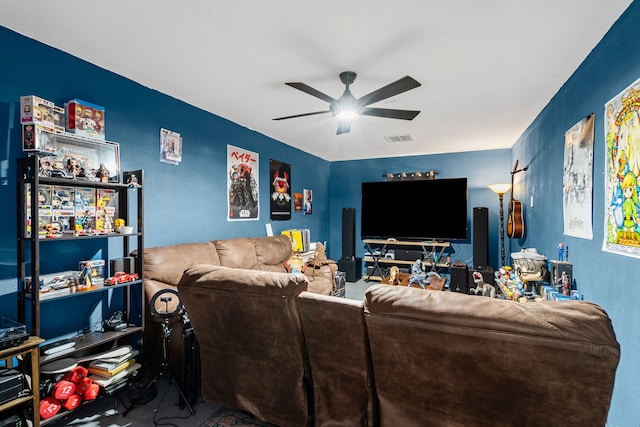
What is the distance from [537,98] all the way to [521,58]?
39.5 inches

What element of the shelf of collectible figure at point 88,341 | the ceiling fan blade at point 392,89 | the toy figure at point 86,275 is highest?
the ceiling fan blade at point 392,89

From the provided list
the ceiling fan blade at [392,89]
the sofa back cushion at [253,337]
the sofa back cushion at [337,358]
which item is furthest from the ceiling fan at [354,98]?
the sofa back cushion at [337,358]

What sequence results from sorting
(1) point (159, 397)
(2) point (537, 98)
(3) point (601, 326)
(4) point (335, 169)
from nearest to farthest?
(3) point (601, 326) → (1) point (159, 397) → (2) point (537, 98) → (4) point (335, 169)

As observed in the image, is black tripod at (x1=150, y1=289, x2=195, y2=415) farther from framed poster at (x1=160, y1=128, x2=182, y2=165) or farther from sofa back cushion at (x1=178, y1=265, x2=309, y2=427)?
framed poster at (x1=160, y1=128, x2=182, y2=165)

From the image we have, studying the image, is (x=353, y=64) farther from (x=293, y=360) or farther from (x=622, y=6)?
(x=293, y=360)

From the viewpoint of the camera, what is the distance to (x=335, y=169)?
6.66 meters

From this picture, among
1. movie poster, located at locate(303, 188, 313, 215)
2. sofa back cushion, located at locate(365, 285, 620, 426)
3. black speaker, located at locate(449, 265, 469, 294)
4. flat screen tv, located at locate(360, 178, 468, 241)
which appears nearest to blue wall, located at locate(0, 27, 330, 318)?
Result: movie poster, located at locate(303, 188, 313, 215)

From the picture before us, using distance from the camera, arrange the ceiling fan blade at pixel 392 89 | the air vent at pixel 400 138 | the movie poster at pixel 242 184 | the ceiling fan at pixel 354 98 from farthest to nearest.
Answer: the air vent at pixel 400 138 → the movie poster at pixel 242 184 → the ceiling fan at pixel 354 98 → the ceiling fan blade at pixel 392 89

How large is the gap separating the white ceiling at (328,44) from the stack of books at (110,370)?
217 cm

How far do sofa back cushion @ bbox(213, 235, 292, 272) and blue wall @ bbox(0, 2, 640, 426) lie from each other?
12.0 inches

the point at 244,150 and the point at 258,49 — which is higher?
the point at 258,49

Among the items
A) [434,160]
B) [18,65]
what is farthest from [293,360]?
[434,160]

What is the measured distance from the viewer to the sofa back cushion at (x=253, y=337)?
4.91ft

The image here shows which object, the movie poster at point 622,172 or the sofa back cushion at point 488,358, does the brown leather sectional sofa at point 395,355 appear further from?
the movie poster at point 622,172
